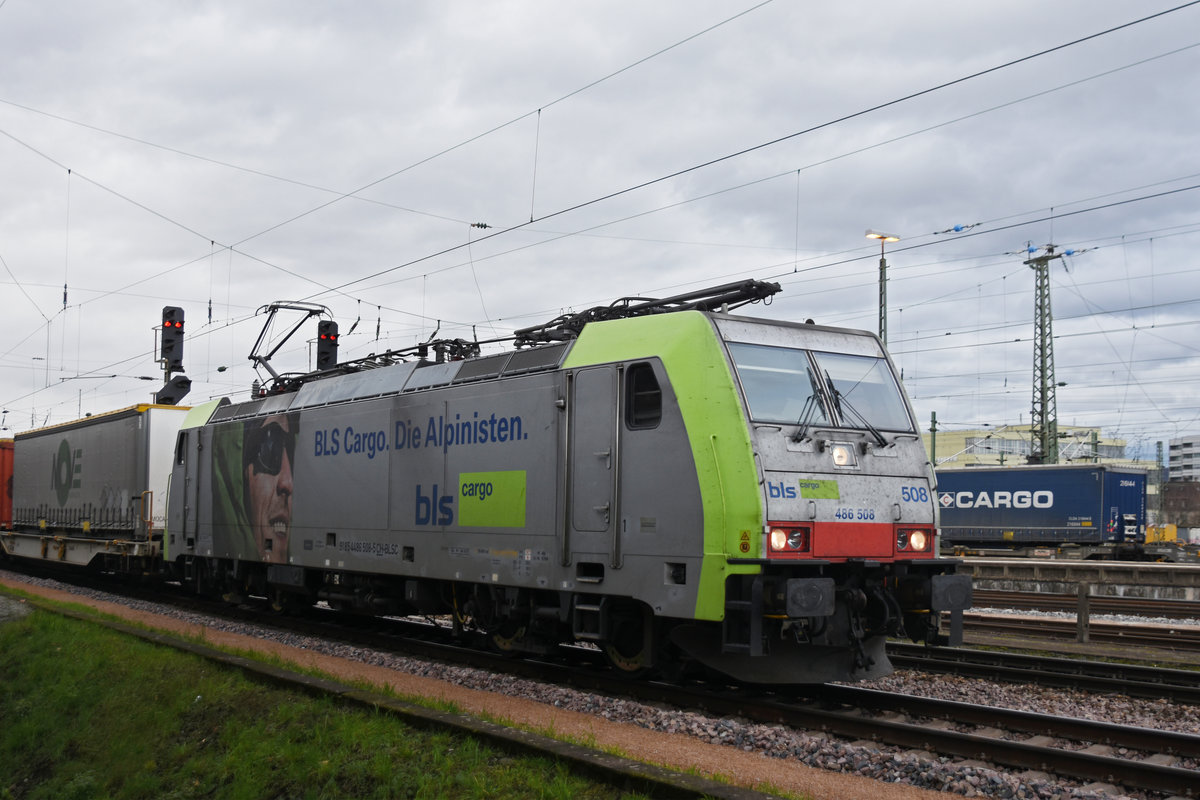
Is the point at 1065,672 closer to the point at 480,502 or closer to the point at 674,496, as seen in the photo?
the point at 674,496

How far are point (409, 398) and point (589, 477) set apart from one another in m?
3.94

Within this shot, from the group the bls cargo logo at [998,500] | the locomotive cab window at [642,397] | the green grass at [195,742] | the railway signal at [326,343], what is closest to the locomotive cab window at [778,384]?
the locomotive cab window at [642,397]

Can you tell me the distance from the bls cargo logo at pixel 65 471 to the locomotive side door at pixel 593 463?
1920cm

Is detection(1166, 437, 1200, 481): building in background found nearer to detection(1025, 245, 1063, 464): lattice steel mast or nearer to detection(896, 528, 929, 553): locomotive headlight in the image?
detection(1025, 245, 1063, 464): lattice steel mast

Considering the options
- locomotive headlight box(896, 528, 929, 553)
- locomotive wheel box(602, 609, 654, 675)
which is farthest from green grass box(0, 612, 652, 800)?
locomotive headlight box(896, 528, 929, 553)

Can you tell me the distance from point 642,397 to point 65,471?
71.3 feet

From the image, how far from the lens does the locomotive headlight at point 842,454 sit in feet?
30.6

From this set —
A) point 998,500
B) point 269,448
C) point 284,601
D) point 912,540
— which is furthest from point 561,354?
point 998,500

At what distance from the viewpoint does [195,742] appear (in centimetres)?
952

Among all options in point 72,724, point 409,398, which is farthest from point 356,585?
point 72,724

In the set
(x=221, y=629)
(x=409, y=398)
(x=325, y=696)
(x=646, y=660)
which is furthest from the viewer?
(x=221, y=629)

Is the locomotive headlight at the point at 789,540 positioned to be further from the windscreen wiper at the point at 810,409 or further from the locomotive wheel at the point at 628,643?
the locomotive wheel at the point at 628,643

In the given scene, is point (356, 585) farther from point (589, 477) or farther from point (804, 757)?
point (804, 757)

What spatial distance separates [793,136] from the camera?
541 inches
